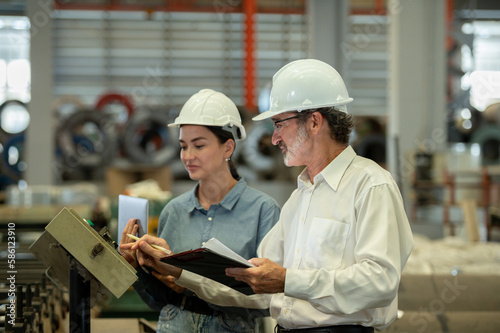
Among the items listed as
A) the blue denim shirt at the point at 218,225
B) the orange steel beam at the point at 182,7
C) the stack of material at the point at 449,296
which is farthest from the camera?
the orange steel beam at the point at 182,7

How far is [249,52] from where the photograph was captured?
968 centimetres

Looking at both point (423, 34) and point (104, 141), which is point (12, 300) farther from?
point (104, 141)

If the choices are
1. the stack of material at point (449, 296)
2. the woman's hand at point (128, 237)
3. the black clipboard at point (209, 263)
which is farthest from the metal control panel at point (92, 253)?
the stack of material at point (449, 296)

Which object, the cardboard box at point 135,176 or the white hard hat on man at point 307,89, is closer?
the white hard hat on man at point 307,89

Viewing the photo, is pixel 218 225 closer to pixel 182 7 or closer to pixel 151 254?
pixel 151 254

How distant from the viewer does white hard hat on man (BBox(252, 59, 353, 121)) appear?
1.60m

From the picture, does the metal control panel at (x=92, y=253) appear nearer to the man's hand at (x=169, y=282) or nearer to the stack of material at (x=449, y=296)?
the man's hand at (x=169, y=282)

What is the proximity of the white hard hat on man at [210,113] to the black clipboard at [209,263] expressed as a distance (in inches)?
21.2

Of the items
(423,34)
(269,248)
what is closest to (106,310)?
(269,248)

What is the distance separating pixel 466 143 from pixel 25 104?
6.50 m

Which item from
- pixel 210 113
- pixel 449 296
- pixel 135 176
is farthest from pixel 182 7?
pixel 210 113

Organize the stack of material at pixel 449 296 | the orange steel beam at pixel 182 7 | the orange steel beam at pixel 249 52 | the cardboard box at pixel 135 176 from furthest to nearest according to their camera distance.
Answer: the orange steel beam at pixel 182 7
the orange steel beam at pixel 249 52
the cardboard box at pixel 135 176
the stack of material at pixel 449 296

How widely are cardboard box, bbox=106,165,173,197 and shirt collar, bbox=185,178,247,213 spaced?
6035 millimetres

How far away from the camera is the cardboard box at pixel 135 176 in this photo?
7949 millimetres
